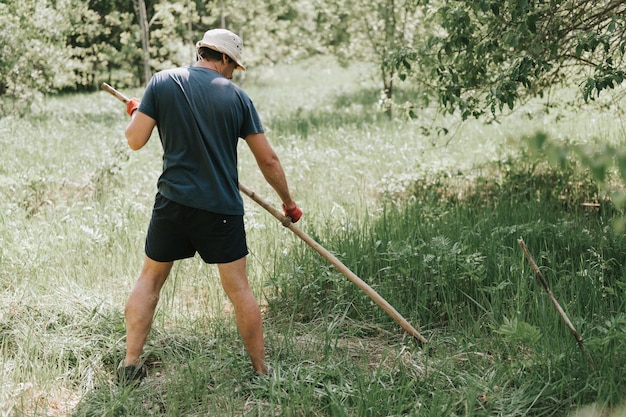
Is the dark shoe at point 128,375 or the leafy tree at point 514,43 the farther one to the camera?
the leafy tree at point 514,43

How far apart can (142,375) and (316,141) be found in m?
6.98

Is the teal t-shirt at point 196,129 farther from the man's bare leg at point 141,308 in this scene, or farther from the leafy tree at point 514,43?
the leafy tree at point 514,43

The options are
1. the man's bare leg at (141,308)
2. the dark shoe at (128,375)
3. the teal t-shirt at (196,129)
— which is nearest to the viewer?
the teal t-shirt at (196,129)

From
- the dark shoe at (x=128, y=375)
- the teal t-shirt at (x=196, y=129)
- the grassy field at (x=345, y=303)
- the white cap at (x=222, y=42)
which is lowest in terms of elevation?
the dark shoe at (x=128, y=375)

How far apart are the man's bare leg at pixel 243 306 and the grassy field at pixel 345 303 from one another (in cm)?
17

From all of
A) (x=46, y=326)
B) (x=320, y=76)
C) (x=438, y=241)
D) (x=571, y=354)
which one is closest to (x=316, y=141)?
(x=438, y=241)

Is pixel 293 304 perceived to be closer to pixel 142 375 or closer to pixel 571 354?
pixel 142 375

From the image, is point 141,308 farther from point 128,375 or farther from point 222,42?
point 222,42

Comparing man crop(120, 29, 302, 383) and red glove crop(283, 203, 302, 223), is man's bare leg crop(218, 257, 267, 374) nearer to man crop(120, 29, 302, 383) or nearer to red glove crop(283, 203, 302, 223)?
man crop(120, 29, 302, 383)

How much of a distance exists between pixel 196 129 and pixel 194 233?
23.1 inches

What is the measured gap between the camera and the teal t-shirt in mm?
3586

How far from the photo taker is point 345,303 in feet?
14.9

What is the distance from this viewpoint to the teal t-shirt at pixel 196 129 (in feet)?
11.8

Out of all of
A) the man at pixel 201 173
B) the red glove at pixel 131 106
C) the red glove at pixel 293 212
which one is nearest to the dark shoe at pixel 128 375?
the man at pixel 201 173
